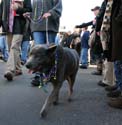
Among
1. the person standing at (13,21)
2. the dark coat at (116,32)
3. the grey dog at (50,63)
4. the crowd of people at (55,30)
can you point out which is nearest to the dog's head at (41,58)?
the grey dog at (50,63)

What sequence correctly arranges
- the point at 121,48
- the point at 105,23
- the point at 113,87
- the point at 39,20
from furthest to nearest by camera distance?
the point at 39,20 → the point at 113,87 → the point at 105,23 → the point at 121,48

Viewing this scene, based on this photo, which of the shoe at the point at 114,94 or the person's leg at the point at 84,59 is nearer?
the shoe at the point at 114,94

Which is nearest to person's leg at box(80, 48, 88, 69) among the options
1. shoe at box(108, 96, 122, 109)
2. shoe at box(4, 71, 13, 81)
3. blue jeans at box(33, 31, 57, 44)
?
shoe at box(4, 71, 13, 81)

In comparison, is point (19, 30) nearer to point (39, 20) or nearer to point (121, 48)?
point (39, 20)

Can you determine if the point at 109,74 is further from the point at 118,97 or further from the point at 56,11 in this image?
the point at 118,97

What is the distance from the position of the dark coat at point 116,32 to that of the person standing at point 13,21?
3.39 metres

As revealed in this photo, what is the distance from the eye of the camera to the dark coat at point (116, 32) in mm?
5984

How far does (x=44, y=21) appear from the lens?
823 centimetres

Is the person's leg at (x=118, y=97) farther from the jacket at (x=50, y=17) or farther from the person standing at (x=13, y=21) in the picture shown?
the person standing at (x=13, y=21)

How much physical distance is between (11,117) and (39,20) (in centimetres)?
309

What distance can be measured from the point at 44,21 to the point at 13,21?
1415 mm

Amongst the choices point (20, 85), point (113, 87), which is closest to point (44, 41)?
point (20, 85)

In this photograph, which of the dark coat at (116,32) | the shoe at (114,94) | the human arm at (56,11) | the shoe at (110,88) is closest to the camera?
the dark coat at (116,32)

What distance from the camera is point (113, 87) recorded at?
7.77 meters
